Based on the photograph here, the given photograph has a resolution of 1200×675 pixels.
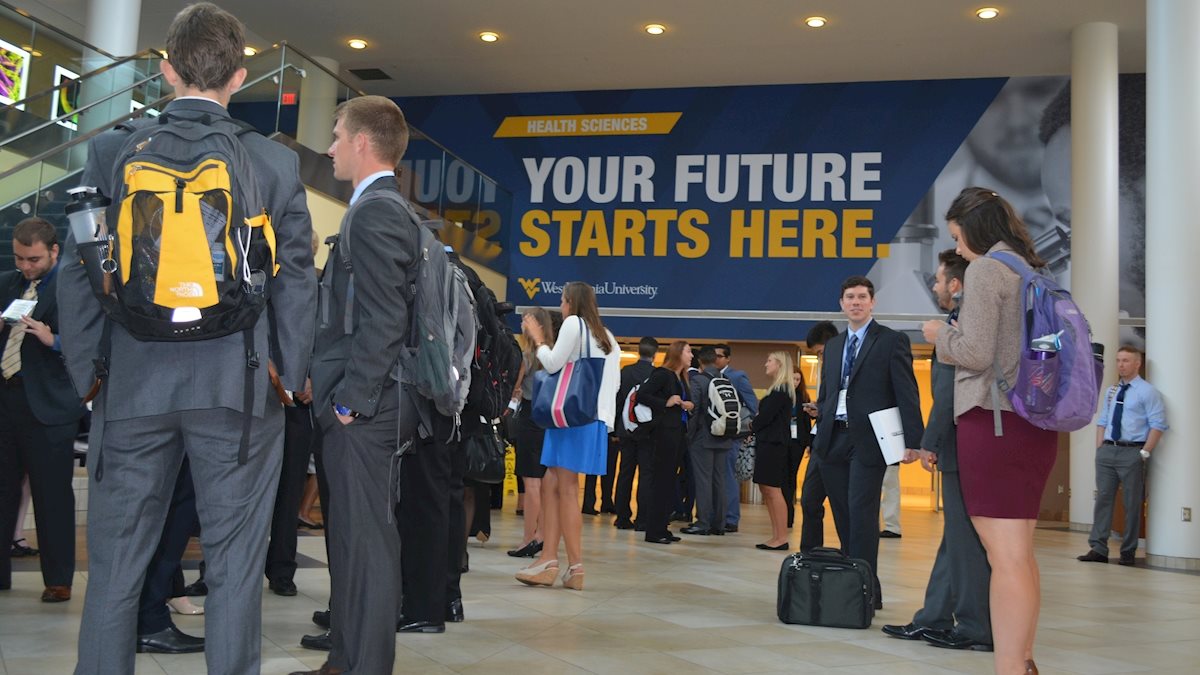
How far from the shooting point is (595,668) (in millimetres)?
3439

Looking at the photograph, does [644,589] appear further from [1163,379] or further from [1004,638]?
[1163,379]

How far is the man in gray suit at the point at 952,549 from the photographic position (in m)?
4.02

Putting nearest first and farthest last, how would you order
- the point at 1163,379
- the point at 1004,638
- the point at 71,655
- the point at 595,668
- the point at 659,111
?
the point at 1004,638
the point at 71,655
the point at 595,668
the point at 1163,379
the point at 659,111

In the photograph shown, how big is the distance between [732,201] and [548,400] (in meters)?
10.7

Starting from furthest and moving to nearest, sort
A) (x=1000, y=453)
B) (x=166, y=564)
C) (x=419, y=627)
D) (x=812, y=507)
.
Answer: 1. (x=812, y=507)
2. (x=419, y=627)
3. (x=166, y=564)
4. (x=1000, y=453)

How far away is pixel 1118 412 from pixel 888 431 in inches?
187

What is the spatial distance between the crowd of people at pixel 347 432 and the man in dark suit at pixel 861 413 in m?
0.01

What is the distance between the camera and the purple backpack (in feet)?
9.39

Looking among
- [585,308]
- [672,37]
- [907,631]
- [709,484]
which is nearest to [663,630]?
[907,631]

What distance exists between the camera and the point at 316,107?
10.2 metres

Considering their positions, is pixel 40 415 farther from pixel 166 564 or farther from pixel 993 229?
pixel 993 229

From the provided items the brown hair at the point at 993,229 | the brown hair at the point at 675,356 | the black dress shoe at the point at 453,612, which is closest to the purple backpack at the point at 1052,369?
the brown hair at the point at 993,229

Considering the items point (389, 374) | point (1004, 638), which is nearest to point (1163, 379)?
point (1004, 638)

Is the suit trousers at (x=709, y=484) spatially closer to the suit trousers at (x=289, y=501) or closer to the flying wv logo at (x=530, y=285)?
the suit trousers at (x=289, y=501)
